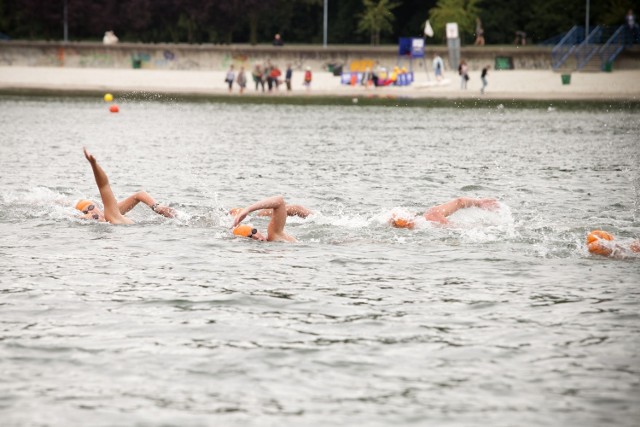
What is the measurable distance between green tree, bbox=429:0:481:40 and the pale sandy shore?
962 cm

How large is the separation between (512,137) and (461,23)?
39856 mm

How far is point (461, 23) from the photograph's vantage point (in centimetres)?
7431

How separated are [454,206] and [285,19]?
69740mm

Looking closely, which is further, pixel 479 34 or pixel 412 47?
pixel 479 34

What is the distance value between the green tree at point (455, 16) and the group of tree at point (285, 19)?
0.24ft

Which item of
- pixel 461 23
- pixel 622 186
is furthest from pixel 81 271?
pixel 461 23

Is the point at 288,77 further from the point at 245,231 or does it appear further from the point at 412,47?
the point at 245,231

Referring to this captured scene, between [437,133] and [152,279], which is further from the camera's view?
[437,133]

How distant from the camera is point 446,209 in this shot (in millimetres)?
16031

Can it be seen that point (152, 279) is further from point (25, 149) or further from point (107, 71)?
point (107, 71)

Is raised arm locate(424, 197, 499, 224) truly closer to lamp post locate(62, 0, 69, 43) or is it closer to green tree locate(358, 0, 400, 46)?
green tree locate(358, 0, 400, 46)

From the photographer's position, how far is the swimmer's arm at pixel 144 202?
1697 centimetres

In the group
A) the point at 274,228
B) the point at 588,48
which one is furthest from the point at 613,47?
the point at 274,228

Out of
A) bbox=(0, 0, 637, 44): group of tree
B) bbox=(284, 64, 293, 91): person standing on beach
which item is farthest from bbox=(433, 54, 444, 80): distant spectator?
bbox=(0, 0, 637, 44): group of tree
